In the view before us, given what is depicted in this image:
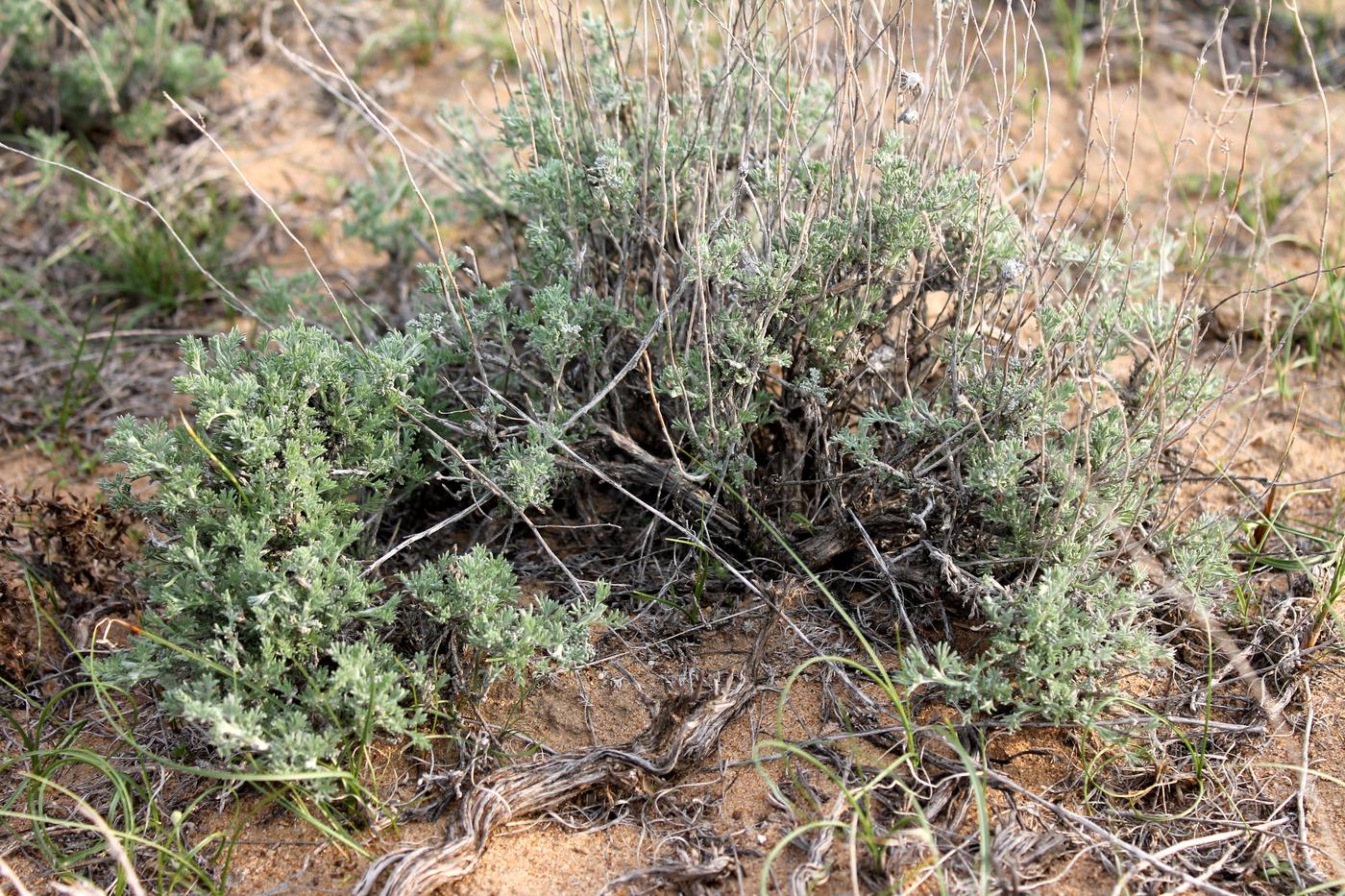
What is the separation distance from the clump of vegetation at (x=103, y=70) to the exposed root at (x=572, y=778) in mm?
3213

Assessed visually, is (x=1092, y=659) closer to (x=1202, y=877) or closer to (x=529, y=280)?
(x=1202, y=877)

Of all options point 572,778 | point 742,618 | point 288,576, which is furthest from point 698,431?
point 288,576

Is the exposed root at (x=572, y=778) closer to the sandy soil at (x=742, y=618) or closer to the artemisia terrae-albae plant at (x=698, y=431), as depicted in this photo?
the sandy soil at (x=742, y=618)

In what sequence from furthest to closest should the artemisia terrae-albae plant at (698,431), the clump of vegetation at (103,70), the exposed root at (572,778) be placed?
the clump of vegetation at (103,70)
the artemisia terrae-albae plant at (698,431)
the exposed root at (572,778)

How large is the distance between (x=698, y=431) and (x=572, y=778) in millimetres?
836

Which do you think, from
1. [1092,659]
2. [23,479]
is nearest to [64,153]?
[23,479]

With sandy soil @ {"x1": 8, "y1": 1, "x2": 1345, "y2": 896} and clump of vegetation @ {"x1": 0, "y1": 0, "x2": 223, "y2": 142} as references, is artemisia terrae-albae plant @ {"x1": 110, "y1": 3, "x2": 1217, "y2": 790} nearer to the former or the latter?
sandy soil @ {"x1": 8, "y1": 1, "x2": 1345, "y2": 896}

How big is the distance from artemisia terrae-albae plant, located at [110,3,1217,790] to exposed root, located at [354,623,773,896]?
23 centimetres

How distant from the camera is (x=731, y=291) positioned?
263 cm

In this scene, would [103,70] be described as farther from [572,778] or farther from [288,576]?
[572,778]

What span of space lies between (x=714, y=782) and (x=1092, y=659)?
80 cm

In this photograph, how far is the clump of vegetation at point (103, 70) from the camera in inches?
167

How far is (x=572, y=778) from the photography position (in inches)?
90.4

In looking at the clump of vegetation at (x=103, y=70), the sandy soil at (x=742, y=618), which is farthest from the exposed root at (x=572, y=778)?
the clump of vegetation at (x=103, y=70)
